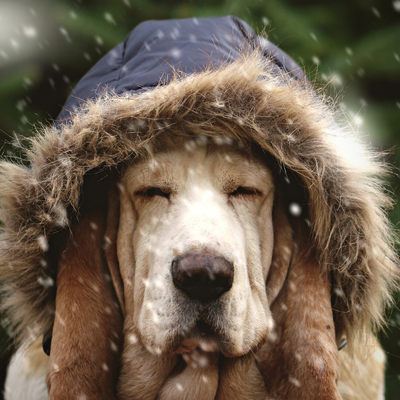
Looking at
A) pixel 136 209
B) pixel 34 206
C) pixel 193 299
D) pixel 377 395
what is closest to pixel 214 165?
pixel 136 209

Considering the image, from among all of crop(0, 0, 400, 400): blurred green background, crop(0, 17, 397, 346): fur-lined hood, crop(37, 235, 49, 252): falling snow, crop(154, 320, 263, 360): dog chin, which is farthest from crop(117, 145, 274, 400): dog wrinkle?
crop(0, 0, 400, 400): blurred green background

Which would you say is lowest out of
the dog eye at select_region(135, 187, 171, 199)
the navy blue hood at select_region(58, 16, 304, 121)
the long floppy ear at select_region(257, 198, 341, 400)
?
the long floppy ear at select_region(257, 198, 341, 400)

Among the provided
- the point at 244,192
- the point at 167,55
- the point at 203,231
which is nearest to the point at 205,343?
the point at 203,231

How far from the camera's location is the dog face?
1.31 meters

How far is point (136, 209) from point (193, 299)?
1.88ft

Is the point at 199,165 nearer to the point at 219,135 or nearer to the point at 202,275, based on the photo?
the point at 219,135

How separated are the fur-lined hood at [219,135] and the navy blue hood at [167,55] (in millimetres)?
129

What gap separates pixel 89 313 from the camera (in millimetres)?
1609

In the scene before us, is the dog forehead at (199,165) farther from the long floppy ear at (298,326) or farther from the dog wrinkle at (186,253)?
the long floppy ear at (298,326)

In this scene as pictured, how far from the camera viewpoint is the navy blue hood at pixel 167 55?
5.75 ft

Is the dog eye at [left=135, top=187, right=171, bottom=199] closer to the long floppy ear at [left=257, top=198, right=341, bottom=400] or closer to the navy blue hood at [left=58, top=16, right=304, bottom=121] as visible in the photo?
the navy blue hood at [left=58, top=16, right=304, bottom=121]

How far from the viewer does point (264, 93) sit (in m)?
1.56

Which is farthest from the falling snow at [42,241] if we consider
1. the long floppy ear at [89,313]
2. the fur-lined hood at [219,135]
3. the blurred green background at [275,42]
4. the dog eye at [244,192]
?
the blurred green background at [275,42]

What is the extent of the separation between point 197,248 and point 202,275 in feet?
0.34
